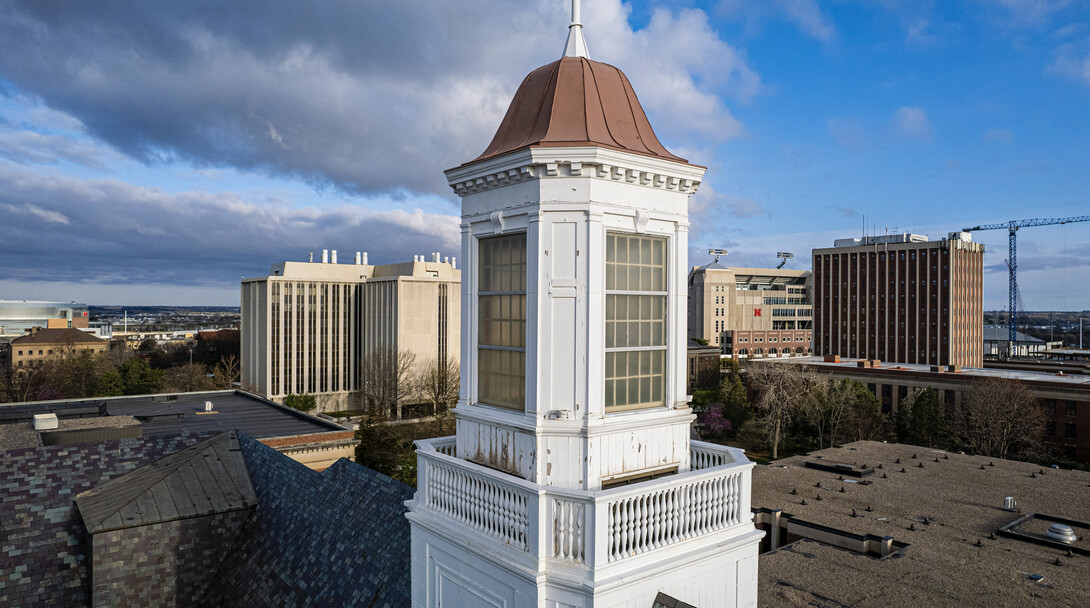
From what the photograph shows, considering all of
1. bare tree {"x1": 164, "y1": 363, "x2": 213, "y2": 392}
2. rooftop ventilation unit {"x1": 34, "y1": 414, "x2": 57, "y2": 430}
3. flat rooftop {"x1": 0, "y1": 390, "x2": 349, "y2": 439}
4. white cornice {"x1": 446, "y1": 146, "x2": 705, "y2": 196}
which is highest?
white cornice {"x1": 446, "y1": 146, "x2": 705, "y2": 196}

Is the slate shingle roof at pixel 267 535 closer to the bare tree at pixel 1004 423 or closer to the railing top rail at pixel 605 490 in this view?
the railing top rail at pixel 605 490

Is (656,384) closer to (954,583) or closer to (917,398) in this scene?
(954,583)

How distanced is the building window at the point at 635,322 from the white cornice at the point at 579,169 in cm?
67

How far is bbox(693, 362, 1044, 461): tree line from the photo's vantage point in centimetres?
5234

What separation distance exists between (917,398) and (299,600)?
6260cm

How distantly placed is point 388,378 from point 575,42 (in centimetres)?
7764

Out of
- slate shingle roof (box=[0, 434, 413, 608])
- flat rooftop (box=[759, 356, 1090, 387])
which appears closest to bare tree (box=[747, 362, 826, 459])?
flat rooftop (box=[759, 356, 1090, 387])

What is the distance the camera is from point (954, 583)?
61.8ft

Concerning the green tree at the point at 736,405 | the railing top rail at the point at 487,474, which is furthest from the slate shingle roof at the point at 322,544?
the green tree at the point at 736,405

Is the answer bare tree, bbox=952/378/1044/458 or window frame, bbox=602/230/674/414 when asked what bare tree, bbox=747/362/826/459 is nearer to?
bare tree, bbox=952/378/1044/458

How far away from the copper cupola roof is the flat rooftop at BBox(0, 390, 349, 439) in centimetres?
2528

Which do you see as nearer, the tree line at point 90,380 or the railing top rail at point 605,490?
the railing top rail at point 605,490

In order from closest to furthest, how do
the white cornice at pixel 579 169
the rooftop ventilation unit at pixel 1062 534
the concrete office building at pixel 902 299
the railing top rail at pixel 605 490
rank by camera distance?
the railing top rail at pixel 605 490 → the white cornice at pixel 579 169 → the rooftop ventilation unit at pixel 1062 534 → the concrete office building at pixel 902 299

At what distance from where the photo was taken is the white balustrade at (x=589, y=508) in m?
5.49
